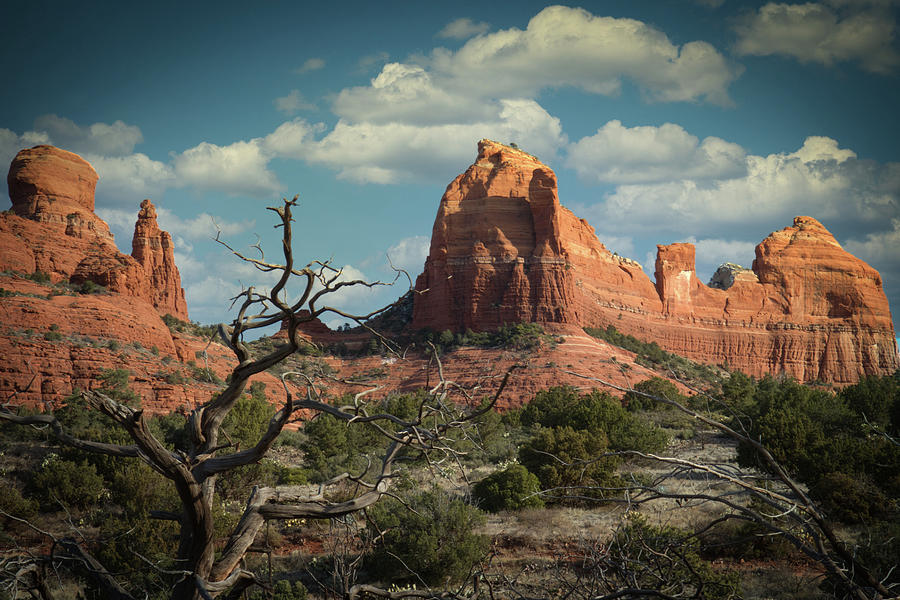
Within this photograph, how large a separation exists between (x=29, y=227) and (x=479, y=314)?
136 feet

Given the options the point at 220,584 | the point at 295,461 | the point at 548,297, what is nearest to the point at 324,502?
the point at 220,584

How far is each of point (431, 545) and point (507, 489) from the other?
17.8 ft

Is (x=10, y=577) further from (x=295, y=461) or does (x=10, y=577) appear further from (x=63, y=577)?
(x=295, y=461)

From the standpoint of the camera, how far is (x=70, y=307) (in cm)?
4491

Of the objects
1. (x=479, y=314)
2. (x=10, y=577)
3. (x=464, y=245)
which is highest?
(x=464, y=245)

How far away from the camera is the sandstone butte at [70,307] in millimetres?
39500

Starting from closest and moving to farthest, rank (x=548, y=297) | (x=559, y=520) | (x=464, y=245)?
(x=559, y=520), (x=548, y=297), (x=464, y=245)

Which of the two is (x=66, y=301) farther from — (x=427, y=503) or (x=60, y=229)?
(x=427, y=503)

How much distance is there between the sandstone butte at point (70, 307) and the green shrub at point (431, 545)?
22.9 metres

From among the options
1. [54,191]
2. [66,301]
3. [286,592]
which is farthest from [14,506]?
[54,191]

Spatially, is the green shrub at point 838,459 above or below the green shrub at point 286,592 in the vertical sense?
above

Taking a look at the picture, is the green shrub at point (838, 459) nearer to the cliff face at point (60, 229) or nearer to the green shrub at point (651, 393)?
the green shrub at point (651, 393)

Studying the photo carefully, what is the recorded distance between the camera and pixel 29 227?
52.8 meters

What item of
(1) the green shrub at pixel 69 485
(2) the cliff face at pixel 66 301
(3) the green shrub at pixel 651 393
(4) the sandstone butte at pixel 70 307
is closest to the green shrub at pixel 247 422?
(1) the green shrub at pixel 69 485
